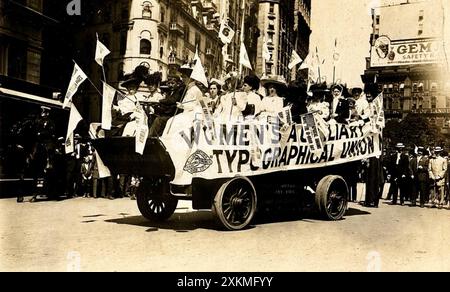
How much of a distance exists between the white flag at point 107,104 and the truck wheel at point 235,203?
7.50 feet

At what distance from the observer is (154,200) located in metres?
10.1

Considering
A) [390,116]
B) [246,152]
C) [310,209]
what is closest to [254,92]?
[246,152]

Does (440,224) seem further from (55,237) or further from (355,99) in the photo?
(55,237)

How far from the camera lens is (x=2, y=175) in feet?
51.4

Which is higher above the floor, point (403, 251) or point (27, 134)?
point (27, 134)

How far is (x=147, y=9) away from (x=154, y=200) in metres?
26.9

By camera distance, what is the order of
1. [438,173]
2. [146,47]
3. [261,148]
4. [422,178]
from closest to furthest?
[261,148] → [422,178] → [438,173] → [146,47]

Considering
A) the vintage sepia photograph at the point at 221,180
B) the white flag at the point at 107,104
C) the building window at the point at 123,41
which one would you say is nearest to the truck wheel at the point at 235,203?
the vintage sepia photograph at the point at 221,180

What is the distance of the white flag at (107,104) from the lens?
9.00 meters

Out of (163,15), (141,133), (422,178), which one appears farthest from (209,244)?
(163,15)

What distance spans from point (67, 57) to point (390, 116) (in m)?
60.4

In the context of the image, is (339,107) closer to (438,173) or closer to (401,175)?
(401,175)

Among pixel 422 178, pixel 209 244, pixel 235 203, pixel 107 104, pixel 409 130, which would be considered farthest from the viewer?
pixel 409 130

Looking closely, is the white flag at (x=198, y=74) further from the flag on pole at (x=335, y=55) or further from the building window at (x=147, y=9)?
the building window at (x=147, y=9)
